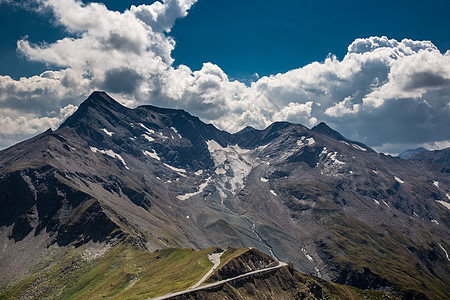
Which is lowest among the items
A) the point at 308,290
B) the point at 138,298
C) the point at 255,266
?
the point at 308,290

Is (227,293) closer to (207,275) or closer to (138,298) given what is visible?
(207,275)

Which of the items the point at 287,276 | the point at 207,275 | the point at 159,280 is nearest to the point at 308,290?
the point at 287,276

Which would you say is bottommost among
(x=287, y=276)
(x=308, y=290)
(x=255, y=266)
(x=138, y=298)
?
(x=308, y=290)

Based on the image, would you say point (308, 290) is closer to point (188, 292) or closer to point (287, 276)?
point (287, 276)

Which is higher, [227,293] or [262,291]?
[227,293]

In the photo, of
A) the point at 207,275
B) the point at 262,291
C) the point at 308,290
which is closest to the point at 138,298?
the point at 207,275

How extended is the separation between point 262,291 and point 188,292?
4508cm

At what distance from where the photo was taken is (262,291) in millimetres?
167125

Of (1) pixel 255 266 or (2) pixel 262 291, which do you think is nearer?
(2) pixel 262 291

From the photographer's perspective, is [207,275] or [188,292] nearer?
[188,292]

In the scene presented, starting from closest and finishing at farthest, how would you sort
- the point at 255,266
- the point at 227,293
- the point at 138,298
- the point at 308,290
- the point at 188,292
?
the point at 188,292 < the point at 227,293 < the point at 138,298 < the point at 255,266 < the point at 308,290

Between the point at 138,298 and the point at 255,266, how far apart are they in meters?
60.0

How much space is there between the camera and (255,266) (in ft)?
595

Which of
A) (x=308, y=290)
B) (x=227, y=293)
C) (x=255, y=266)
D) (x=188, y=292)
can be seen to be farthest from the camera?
(x=308, y=290)
